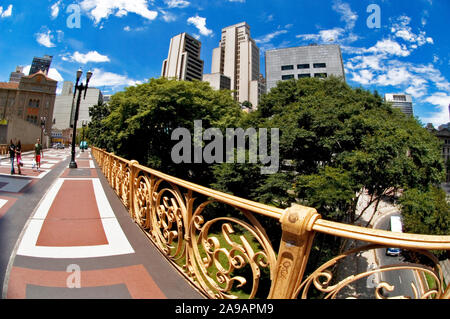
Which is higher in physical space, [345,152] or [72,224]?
[345,152]

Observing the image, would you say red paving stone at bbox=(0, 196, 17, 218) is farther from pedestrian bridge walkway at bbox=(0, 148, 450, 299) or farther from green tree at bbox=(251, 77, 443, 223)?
green tree at bbox=(251, 77, 443, 223)

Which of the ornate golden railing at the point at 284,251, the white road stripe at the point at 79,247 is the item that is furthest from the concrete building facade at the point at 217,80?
the ornate golden railing at the point at 284,251

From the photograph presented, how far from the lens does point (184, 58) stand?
90.9 meters

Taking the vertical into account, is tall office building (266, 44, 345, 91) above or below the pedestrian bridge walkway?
above

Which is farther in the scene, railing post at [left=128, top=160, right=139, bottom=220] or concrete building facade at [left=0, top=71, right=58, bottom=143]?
concrete building facade at [left=0, top=71, right=58, bottom=143]

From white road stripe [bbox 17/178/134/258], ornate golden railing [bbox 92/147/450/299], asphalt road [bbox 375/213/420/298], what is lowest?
asphalt road [bbox 375/213/420/298]

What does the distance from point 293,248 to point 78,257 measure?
2.07 metres

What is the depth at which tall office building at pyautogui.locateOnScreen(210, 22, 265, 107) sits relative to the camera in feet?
333

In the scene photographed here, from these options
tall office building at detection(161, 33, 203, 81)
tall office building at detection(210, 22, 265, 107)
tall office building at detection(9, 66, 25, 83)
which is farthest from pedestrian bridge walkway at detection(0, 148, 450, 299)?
tall office building at detection(9, 66, 25, 83)

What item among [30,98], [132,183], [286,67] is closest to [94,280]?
[132,183]

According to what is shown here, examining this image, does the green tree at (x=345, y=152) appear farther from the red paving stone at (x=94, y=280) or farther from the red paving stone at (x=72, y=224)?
the red paving stone at (x=94, y=280)

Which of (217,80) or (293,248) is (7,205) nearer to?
(293,248)
